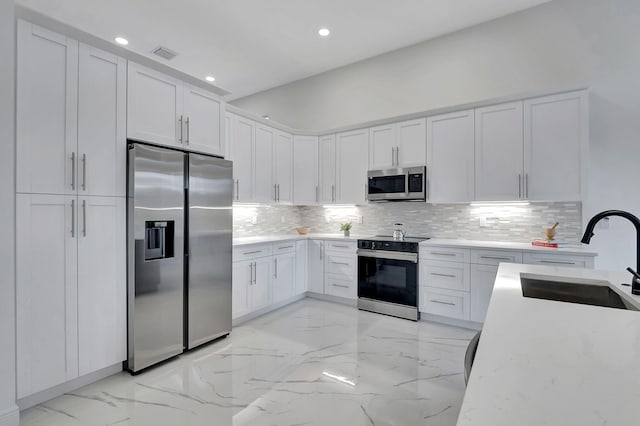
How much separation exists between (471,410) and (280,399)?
6.30ft

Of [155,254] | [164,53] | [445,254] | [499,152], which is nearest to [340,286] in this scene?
[445,254]

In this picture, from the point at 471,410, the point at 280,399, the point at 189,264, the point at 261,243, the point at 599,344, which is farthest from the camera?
the point at 261,243

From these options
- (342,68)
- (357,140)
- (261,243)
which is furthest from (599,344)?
(342,68)

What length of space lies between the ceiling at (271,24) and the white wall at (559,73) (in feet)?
0.72

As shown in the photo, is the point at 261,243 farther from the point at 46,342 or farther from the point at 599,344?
the point at 599,344

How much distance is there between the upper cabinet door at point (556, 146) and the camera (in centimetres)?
301

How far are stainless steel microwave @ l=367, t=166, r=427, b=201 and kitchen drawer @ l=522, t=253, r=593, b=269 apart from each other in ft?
4.22

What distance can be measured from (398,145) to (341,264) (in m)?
1.77

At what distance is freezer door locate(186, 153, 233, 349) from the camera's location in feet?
9.11

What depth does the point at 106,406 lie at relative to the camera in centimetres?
200

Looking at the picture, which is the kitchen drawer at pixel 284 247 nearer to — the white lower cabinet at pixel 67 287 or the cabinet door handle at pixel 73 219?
the white lower cabinet at pixel 67 287

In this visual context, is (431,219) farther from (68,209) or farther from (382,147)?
(68,209)

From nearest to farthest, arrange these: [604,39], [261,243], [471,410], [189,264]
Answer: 1. [471,410]
2. [189,264]
3. [604,39]
4. [261,243]

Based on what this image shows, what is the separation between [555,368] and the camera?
0.64m
